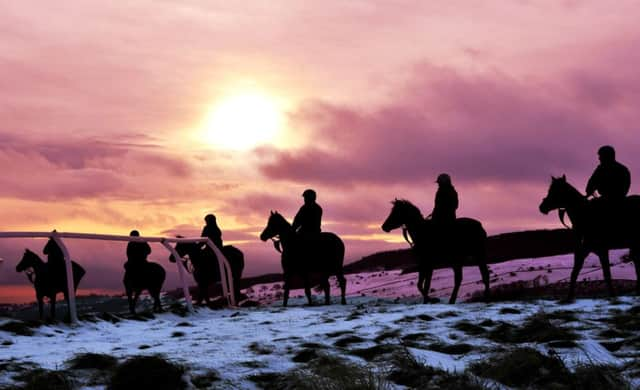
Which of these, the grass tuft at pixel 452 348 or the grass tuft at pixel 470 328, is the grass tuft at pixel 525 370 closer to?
the grass tuft at pixel 452 348

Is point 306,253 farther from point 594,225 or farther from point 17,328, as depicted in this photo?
point 17,328

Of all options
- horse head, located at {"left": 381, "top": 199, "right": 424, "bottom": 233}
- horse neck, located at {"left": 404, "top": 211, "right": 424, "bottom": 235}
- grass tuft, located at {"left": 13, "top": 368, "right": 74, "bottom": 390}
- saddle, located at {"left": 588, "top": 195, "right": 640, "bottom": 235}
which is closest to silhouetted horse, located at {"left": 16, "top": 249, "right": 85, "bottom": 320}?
horse head, located at {"left": 381, "top": 199, "right": 424, "bottom": 233}

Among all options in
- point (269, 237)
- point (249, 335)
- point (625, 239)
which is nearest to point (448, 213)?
point (625, 239)

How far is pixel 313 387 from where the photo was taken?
7.26 m

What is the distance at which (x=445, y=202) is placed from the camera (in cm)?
1655

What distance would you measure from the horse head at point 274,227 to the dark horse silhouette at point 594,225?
19.0 feet

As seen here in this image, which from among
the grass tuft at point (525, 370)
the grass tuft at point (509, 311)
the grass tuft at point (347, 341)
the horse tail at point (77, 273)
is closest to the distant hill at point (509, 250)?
the horse tail at point (77, 273)

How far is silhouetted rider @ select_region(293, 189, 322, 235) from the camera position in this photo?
741 inches

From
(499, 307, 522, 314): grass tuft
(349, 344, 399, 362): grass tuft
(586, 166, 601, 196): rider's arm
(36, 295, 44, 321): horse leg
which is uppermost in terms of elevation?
(586, 166, 601, 196): rider's arm

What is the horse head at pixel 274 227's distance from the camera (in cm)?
1939

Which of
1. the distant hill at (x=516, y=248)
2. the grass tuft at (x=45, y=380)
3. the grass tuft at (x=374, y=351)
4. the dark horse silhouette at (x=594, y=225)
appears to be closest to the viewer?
the grass tuft at (x=45, y=380)

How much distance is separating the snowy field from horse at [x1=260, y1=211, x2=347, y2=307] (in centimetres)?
444

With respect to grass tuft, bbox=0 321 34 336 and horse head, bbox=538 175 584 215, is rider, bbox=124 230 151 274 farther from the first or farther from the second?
horse head, bbox=538 175 584 215

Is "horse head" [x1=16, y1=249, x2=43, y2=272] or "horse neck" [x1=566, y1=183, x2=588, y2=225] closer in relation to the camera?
"horse neck" [x1=566, y1=183, x2=588, y2=225]
